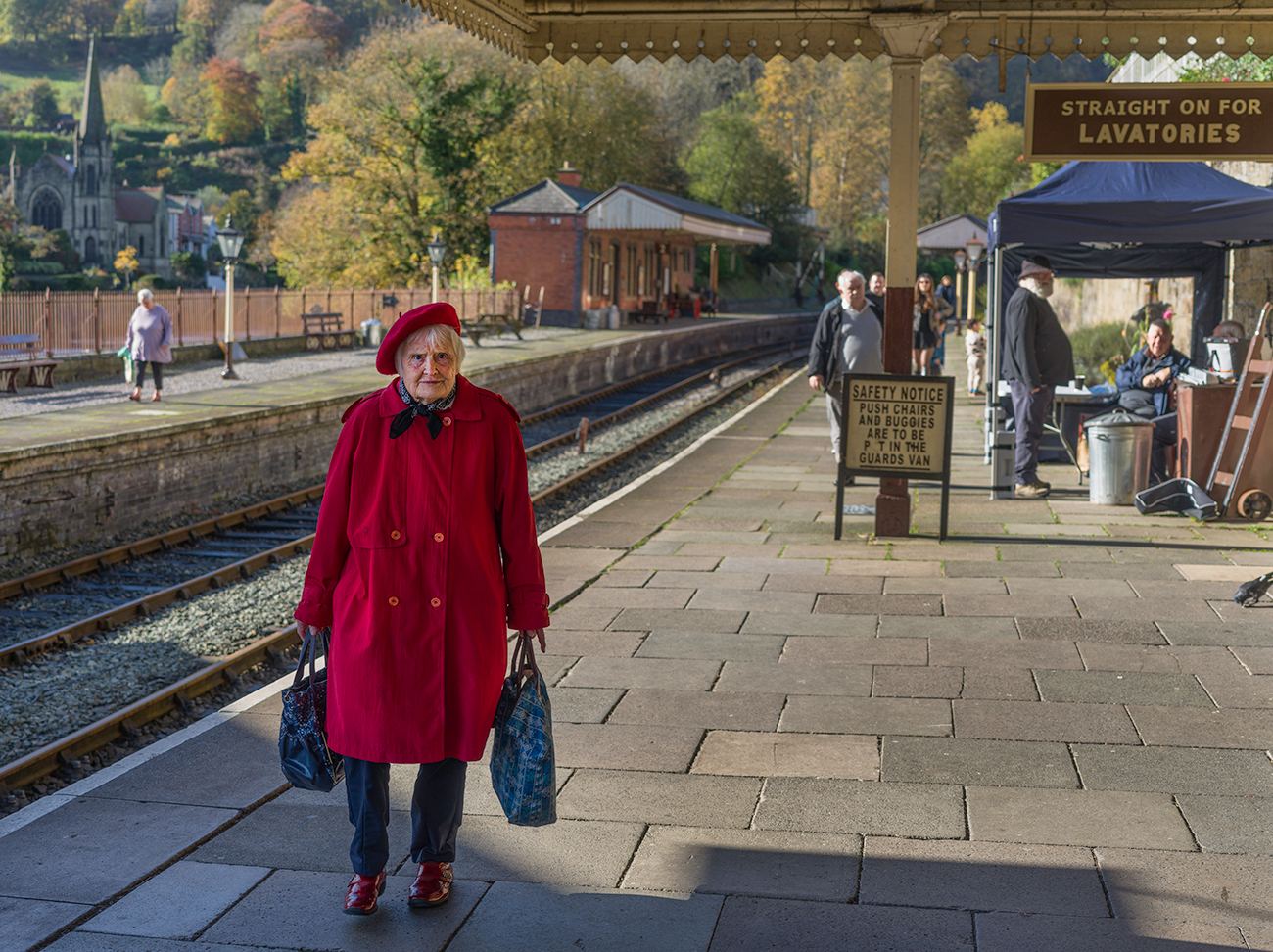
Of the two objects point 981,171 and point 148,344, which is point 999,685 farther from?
point 981,171

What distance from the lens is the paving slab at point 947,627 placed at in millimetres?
6617

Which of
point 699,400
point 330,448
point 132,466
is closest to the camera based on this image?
point 132,466

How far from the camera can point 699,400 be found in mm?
24094

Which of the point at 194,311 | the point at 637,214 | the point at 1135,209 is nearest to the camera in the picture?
the point at 1135,209

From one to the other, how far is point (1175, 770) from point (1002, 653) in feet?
5.17

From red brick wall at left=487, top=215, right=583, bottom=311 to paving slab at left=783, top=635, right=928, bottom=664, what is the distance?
3237cm

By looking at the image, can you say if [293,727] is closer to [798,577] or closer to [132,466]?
[798,577]

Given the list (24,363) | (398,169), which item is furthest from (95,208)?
(24,363)

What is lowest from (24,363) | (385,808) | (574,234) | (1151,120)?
(385,808)

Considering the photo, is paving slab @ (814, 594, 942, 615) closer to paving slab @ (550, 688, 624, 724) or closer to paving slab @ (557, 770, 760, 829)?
paving slab @ (550, 688, 624, 724)

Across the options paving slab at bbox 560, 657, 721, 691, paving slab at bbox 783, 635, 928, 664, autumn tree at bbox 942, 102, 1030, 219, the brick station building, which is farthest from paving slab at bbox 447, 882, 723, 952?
autumn tree at bbox 942, 102, 1030, 219

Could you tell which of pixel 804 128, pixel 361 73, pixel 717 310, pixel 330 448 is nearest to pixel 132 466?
pixel 330 448

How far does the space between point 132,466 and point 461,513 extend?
1010 cm

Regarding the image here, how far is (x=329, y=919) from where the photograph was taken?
141 inches
